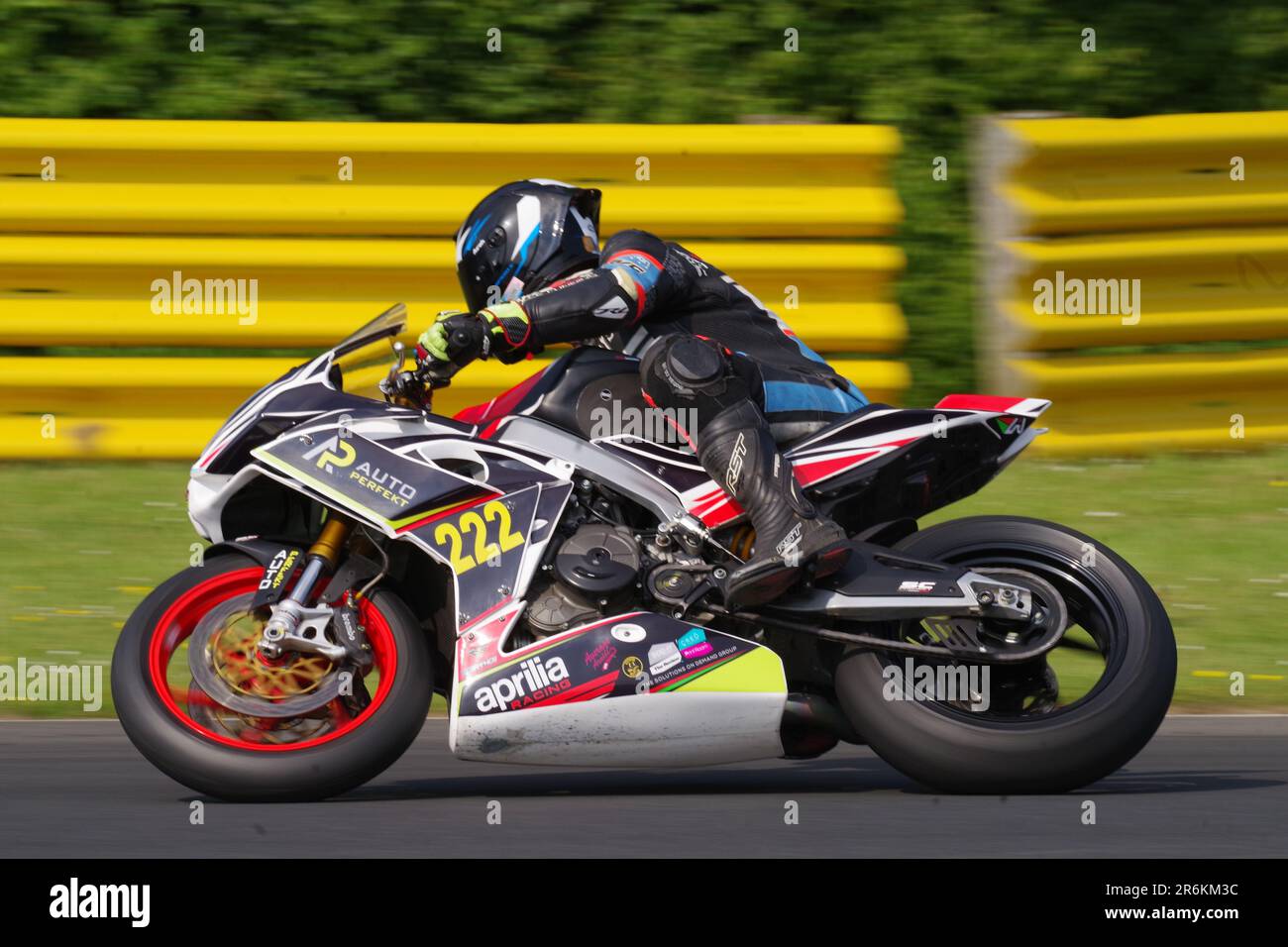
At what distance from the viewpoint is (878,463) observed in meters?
4.70

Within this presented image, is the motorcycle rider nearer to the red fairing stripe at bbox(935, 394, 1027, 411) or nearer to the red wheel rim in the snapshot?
Result: the red fairing stripe at bbox(935, 394, 1027, 411)

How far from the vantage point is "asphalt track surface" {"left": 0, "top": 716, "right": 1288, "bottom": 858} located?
412 cm

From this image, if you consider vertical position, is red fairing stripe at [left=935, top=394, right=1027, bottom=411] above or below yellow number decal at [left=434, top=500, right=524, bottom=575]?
above

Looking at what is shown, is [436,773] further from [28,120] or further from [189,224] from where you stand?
[28,120]

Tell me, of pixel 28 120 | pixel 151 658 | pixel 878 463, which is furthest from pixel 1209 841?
pixel 28 120

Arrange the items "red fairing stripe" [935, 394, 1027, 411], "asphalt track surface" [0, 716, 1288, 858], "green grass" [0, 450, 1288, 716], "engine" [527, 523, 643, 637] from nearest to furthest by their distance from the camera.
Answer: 1. "asphalt track surface" [0, 716, 1288, 858]
2. "engine" [527, 523, 643, 637]
3. "red fairing stripe" [935, 394, 1027, 411]
4. "green grass" [0, 450, 1288, 716]

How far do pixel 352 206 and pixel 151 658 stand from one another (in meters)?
3.33

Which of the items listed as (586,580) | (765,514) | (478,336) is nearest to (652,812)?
(586,580)

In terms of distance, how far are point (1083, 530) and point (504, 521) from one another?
10.7 ft

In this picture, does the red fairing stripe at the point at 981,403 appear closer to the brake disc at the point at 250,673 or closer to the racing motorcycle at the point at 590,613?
the racing motorcycle at the point at 590,613

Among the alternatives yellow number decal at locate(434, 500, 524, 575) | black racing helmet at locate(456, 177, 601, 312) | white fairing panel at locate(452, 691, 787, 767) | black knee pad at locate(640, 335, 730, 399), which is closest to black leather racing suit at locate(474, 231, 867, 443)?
black knee pad at locate(640, 335, 730, 399)

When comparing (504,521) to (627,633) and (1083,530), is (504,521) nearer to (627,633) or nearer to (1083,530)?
(627,633)

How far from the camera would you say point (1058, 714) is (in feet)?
14.7

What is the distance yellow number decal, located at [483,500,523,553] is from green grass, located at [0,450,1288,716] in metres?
1.70
